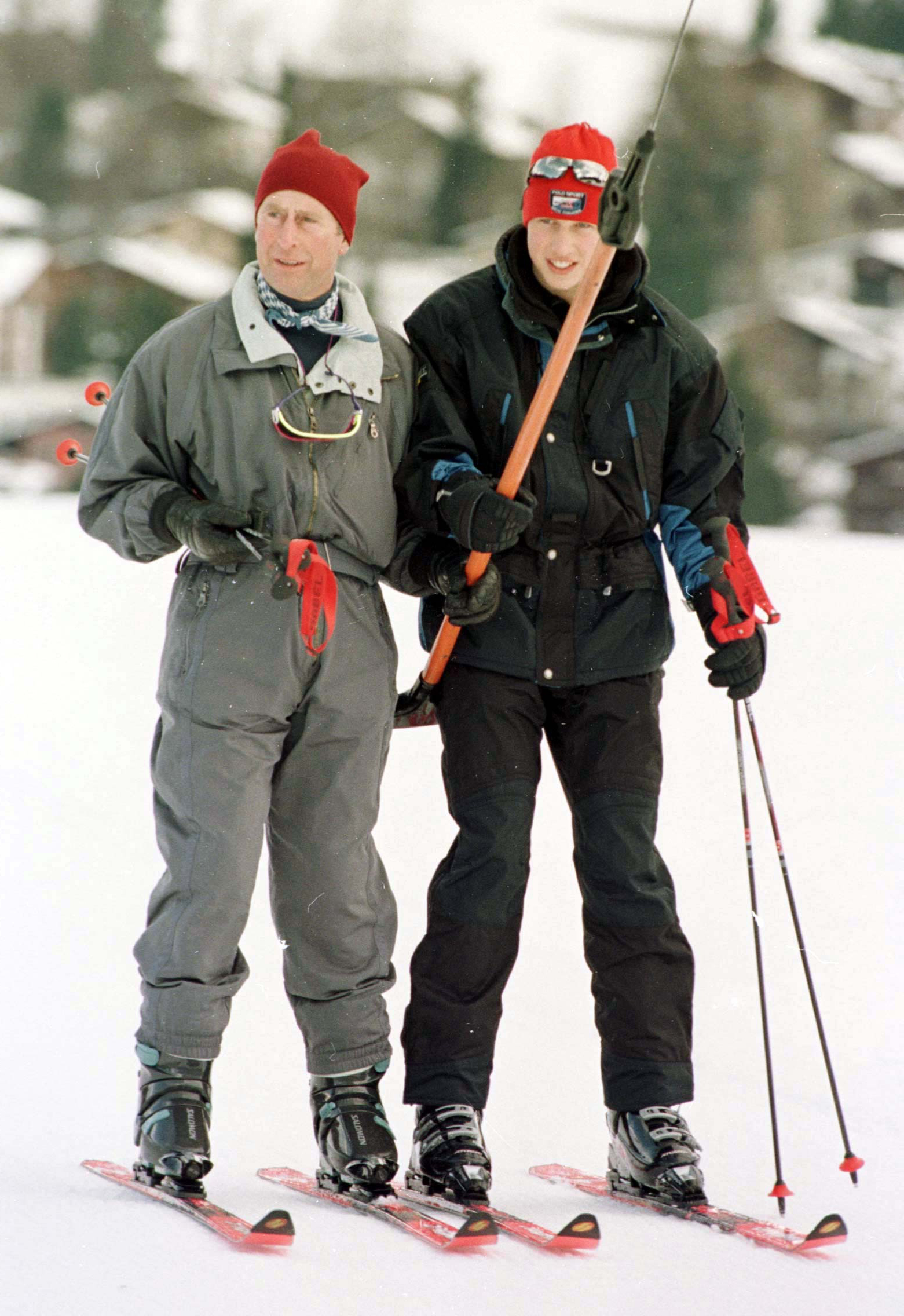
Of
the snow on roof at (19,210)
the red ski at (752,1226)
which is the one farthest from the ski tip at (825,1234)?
the snow on roof at (19,210)

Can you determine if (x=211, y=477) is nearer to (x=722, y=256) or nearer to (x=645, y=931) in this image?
(x=645, y=931)

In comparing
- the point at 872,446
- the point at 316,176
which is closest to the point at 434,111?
the point at 872,446

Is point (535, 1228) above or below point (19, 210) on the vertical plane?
below

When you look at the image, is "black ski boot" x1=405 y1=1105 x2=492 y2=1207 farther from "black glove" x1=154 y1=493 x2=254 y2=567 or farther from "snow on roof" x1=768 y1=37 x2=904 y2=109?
"snow on roof" x1=768 y1=37 x2=904 y2=109

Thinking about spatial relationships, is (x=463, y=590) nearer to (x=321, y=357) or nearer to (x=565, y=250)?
(x=321, y=357)

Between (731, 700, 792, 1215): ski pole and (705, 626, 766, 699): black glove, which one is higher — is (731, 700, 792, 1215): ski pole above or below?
below

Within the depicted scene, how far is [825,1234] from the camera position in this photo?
7.05 ft

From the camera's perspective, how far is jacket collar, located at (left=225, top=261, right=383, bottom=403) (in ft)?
7.53

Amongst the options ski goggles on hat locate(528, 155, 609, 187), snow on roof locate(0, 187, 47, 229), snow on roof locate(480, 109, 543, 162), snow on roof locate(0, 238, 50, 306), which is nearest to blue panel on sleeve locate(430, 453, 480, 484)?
ski goggles on hat locate(528, 155, 609, 187)

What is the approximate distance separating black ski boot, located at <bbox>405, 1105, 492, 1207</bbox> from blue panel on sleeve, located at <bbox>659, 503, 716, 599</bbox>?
2.93ft

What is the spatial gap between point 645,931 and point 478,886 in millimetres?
272

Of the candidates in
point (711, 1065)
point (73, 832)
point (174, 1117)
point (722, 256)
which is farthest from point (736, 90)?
point (174, 1117)

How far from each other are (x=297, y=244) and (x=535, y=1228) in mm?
1453

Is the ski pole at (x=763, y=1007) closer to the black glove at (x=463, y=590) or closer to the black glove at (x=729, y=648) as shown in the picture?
the black glove at (x=729, y=648)
